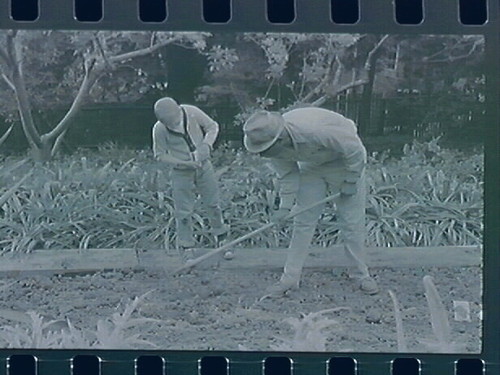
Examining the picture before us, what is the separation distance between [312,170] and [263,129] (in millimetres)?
208

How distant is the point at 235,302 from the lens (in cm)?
368

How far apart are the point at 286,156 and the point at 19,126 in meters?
Result: 0.86

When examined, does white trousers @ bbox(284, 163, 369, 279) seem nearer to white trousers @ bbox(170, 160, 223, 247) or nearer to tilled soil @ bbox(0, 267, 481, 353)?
tilled soil @ bbox(0, 267, 481, 353)

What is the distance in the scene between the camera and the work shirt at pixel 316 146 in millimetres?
3615

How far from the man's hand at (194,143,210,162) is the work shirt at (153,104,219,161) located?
0.01 m

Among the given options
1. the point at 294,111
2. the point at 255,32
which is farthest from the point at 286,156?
the point at 255,32

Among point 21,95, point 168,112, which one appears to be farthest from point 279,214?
point 21,95

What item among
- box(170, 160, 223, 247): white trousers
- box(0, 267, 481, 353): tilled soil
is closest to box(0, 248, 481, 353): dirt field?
box(0, 267, 481, 353): tilled soil

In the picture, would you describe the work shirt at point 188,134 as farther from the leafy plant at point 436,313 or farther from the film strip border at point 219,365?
the leafy plant at point 436,313

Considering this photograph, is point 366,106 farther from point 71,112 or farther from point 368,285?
point 71,112

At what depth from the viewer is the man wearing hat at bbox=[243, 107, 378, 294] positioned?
362cm

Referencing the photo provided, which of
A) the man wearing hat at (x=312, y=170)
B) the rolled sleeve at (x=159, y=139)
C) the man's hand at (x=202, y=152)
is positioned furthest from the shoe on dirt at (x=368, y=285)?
the rolled sleeve at (x=159, y=139)

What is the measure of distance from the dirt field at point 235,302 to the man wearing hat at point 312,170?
6 cm

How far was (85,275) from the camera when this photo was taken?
367cm
